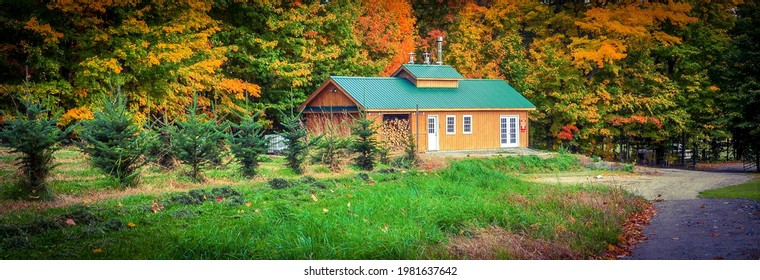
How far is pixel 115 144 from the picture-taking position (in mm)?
12500

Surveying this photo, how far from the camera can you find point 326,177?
1480 centimetres

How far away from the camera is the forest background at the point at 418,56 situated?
12914 mm

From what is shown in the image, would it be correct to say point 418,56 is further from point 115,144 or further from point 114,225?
point 114,225

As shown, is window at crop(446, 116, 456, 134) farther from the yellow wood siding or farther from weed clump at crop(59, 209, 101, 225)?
weed clump at crop(59, 209, 101, 225)

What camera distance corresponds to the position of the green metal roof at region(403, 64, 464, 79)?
85.1 feet

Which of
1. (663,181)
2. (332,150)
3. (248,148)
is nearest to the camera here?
(248,148)

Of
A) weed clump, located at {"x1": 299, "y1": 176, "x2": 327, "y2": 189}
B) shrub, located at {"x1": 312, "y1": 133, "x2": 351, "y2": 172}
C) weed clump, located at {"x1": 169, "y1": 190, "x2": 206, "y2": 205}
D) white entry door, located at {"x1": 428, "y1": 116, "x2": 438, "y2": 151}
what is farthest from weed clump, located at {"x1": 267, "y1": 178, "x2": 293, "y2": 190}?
white entry door, located at {"x1": 428, "y1": 116, "x2": 438, "y2": 151}

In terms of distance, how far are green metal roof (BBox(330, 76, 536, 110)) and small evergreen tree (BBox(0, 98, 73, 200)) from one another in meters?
12.9

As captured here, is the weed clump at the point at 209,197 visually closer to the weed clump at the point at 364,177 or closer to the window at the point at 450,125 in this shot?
the weed clump at the point at 364,177

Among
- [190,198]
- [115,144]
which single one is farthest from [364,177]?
[115,144]

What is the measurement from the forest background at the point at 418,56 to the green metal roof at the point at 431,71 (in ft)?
1.74

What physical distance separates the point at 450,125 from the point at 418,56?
4.46 metres

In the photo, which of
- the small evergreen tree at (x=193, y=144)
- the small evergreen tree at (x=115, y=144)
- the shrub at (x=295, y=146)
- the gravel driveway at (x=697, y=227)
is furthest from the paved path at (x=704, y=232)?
the small evergreen tree at (x=115, y=144)
